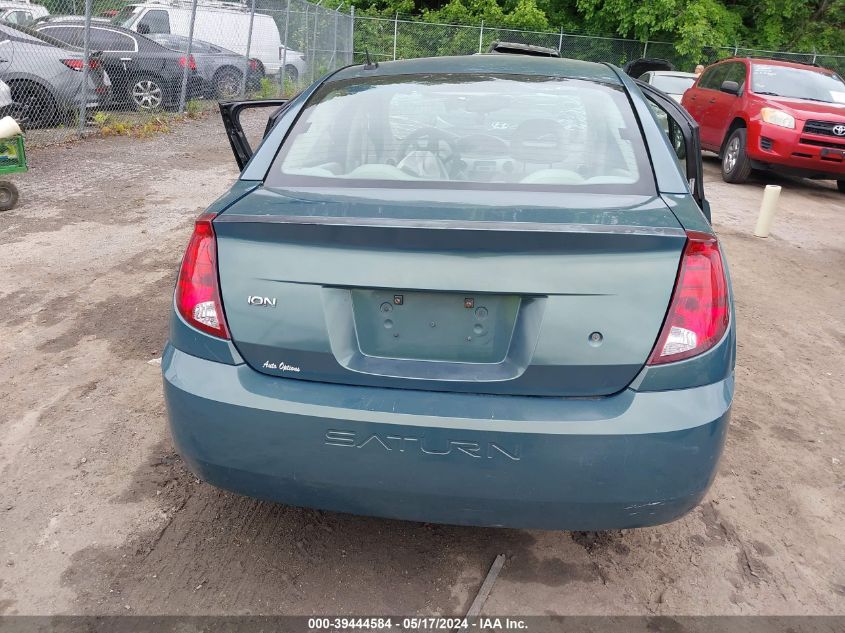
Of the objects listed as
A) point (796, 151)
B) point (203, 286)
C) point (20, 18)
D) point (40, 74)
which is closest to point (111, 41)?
point (20, 18)

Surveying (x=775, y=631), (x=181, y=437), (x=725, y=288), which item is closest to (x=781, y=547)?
(x=775, y=631)

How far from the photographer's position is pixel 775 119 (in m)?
10.3

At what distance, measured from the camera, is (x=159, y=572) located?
2592 mm

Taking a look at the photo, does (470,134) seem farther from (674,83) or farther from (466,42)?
(466,42)

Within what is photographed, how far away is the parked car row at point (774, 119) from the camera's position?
10.1 metres

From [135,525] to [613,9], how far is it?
88.5 feet

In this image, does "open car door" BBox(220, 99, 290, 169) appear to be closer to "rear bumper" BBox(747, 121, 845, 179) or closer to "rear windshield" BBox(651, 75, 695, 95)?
"rear bumper" BBox(747, 121, 845, 179)

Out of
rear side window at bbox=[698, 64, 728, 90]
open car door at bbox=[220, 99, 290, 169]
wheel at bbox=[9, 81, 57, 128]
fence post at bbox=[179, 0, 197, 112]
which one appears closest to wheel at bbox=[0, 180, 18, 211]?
wheel at bbox=[9, 81, 57, 128]

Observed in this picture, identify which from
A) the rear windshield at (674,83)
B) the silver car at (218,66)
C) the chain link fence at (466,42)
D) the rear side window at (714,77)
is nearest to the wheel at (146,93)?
the silver car at (218,66)

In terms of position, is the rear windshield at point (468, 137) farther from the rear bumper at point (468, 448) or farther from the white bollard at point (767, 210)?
the white bollard at point (767, 210)

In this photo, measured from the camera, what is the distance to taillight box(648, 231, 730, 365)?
7.15ft

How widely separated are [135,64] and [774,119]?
9.89m

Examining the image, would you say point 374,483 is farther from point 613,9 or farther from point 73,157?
point 613,9

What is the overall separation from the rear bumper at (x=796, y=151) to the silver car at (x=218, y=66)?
381 inches
